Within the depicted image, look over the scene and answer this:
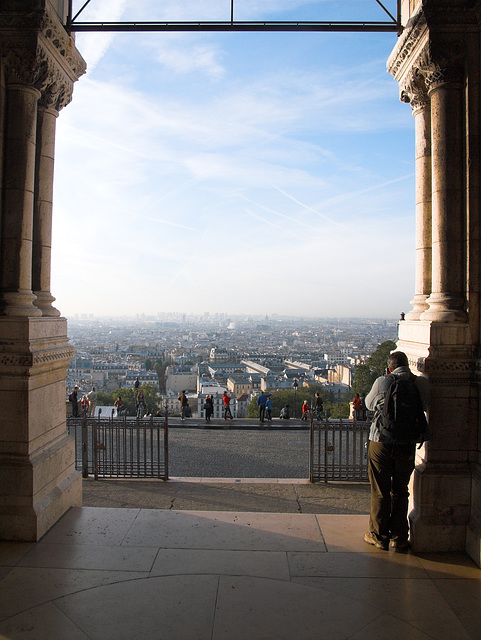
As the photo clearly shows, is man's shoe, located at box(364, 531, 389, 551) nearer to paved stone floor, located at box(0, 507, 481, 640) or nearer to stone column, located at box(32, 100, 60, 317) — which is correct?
paved stone floor, located at box(0, 507, 481, 640)

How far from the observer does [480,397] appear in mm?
4527

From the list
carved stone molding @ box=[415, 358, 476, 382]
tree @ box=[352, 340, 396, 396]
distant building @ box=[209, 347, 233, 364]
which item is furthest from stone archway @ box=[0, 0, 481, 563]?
distant building @ box=[209, 347, 233, 364]

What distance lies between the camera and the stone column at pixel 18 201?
4.89 metres

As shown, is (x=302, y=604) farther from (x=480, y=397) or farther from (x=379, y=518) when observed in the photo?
(x=480, y=397)

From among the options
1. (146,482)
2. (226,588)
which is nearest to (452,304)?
(226,588)

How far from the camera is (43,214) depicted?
18.0 feet

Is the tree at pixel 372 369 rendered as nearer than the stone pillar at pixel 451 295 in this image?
No

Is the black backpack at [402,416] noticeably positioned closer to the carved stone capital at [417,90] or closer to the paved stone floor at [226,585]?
the paved stone floor at [226,585]

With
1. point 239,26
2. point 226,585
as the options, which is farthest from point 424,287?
point 239,26

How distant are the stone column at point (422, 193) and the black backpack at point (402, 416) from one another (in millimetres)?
1180

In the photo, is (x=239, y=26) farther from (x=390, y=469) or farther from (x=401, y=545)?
(x=401, y=545)

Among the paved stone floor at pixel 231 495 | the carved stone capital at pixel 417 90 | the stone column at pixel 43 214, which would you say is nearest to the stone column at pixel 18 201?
the stone column at pixel 43 214

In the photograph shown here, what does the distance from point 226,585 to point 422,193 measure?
424 cm

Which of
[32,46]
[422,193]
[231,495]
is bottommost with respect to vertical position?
[231,495]
